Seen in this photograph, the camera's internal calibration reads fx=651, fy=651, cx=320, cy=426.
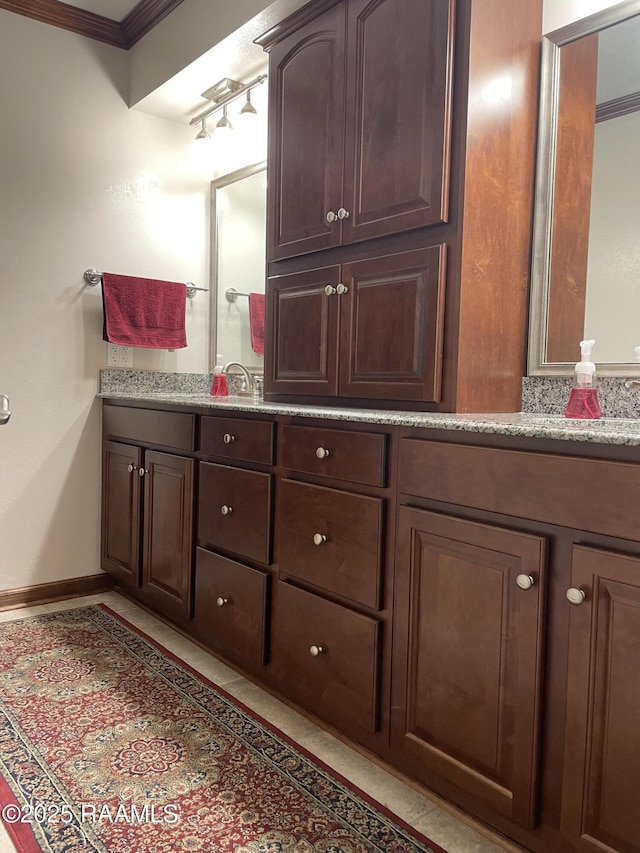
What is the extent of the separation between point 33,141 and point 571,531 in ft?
8.55

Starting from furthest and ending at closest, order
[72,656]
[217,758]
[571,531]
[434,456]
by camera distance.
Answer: [72,656]
[217,758]
[434,456]
[571,531]

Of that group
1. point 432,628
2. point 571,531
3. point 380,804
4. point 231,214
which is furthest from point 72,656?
point 231,214

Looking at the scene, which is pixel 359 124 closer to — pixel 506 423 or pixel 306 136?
pixel 306 136

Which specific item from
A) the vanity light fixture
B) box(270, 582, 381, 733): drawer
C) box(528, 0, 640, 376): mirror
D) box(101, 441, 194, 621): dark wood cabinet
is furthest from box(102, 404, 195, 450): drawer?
the vanity light fixture

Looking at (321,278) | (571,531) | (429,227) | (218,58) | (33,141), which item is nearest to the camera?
(571,531)

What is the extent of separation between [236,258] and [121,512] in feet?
4.12

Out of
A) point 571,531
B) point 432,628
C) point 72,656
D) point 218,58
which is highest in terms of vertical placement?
point 218,58

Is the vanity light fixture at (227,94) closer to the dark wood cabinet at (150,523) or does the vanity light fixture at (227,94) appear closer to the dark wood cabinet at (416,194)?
the dark wood cabinet at (416,194)

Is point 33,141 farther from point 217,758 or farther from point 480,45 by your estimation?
point 217,758

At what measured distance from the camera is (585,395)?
1.55 m

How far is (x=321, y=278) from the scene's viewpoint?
205 cm

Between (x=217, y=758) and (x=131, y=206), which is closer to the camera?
(x=217, y=758)

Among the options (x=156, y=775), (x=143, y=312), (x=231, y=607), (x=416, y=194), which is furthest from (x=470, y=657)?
(x=143, y=312)

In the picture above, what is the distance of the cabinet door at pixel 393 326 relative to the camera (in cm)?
→ 168
